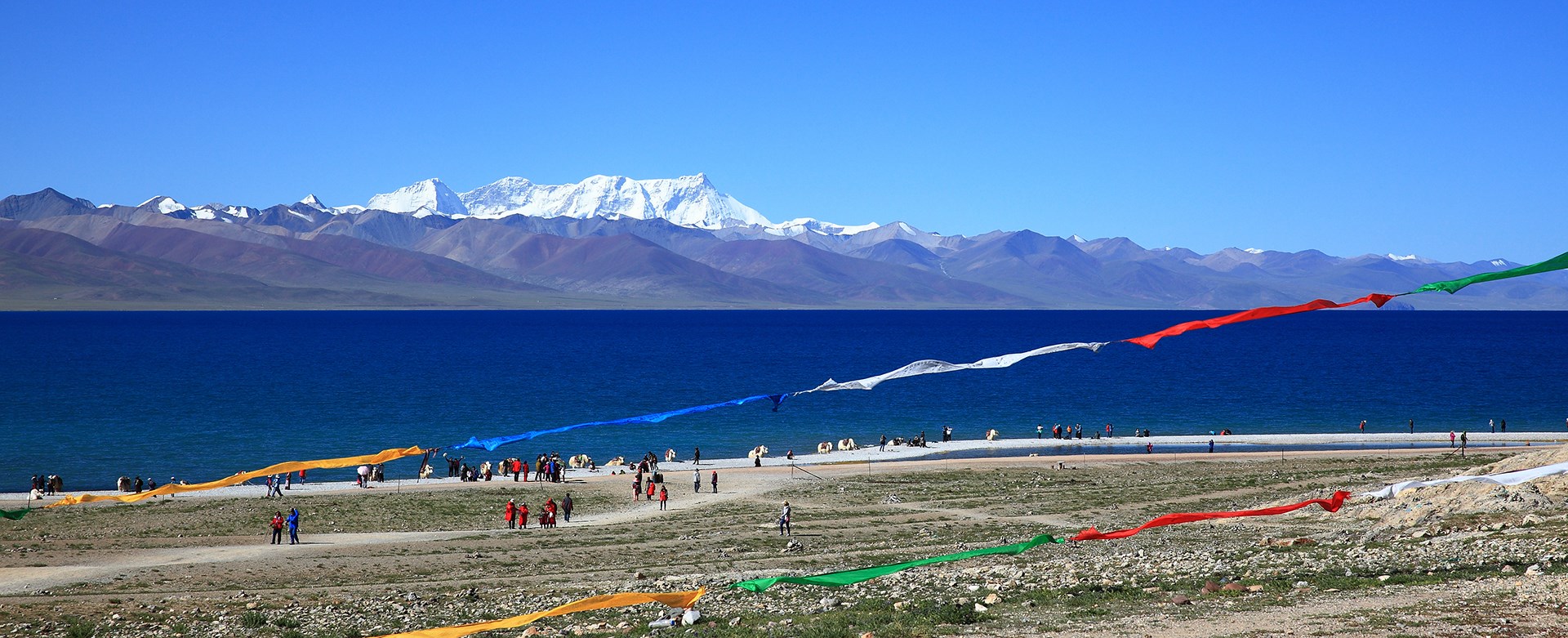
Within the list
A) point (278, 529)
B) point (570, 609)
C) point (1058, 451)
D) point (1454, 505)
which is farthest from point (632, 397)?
point (570, 609)

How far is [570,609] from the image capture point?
18109 millimetres

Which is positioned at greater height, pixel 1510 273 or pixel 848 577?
pixel 1510 273

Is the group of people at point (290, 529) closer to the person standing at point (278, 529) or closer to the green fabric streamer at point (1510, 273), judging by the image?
the person standing at point (278, 529)

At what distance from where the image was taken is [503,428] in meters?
70.1

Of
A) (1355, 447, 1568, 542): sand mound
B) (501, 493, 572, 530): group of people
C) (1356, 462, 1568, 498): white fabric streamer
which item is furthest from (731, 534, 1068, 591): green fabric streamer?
(501, 493, 572, 530): group of people

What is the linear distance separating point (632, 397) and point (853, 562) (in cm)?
6890

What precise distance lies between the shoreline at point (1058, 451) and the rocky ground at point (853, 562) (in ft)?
15.3

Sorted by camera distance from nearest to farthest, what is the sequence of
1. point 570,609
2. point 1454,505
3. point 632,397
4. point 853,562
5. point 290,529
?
point 570,609, point 1454,505, point 853,562, point 290,529, point 632,397

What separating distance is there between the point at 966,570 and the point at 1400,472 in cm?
2657

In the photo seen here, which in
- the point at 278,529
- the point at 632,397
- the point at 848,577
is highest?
the point at 632,397

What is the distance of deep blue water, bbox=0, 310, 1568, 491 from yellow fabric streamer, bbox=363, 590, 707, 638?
3813cm

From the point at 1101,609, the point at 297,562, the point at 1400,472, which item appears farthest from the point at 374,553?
the point at 1400,472

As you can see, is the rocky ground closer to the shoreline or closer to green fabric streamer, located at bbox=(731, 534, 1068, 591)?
green fabric streamer, located at bbox=(731, 534, 1068, 591)

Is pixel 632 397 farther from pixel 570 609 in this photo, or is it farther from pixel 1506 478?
pixel 1506 478
